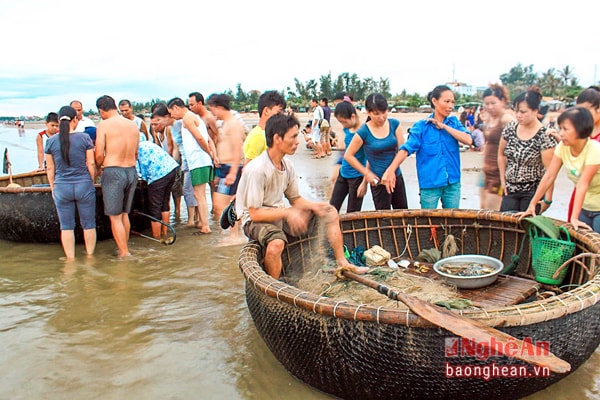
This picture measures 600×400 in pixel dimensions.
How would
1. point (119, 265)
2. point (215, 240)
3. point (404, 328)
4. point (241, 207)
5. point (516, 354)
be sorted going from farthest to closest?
point (215, 240)
point (119, 265)
point (241, 207)
point (404, 328)
point (516, 354)

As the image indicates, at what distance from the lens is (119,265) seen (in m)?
5.09

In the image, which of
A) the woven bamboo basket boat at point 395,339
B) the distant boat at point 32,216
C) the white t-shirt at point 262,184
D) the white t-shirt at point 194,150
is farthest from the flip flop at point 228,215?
the distant boat at point 32,216

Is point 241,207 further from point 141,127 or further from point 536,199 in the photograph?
point 141,127

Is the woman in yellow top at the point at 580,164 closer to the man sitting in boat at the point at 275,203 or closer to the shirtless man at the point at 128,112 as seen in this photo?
the man sitting in boat at the point at 275,203

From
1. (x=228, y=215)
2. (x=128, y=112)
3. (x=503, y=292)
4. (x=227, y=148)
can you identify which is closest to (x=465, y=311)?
(x=503, y=292)

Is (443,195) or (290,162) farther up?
(290,162)

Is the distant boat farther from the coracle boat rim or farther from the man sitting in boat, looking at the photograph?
the coracle boat rim

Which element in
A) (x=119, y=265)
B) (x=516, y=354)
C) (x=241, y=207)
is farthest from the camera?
(x=119, y=265)

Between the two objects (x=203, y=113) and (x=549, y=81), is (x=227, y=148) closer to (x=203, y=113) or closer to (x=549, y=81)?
(x=203, y=113)

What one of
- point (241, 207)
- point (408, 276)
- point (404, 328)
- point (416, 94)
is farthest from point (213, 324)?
point (416, 94)

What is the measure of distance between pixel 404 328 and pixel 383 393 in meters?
0.41

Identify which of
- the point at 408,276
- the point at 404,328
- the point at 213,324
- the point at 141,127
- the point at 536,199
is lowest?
the point at 213,324

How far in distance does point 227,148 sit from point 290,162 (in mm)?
2015

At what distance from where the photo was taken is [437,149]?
4406 mm
